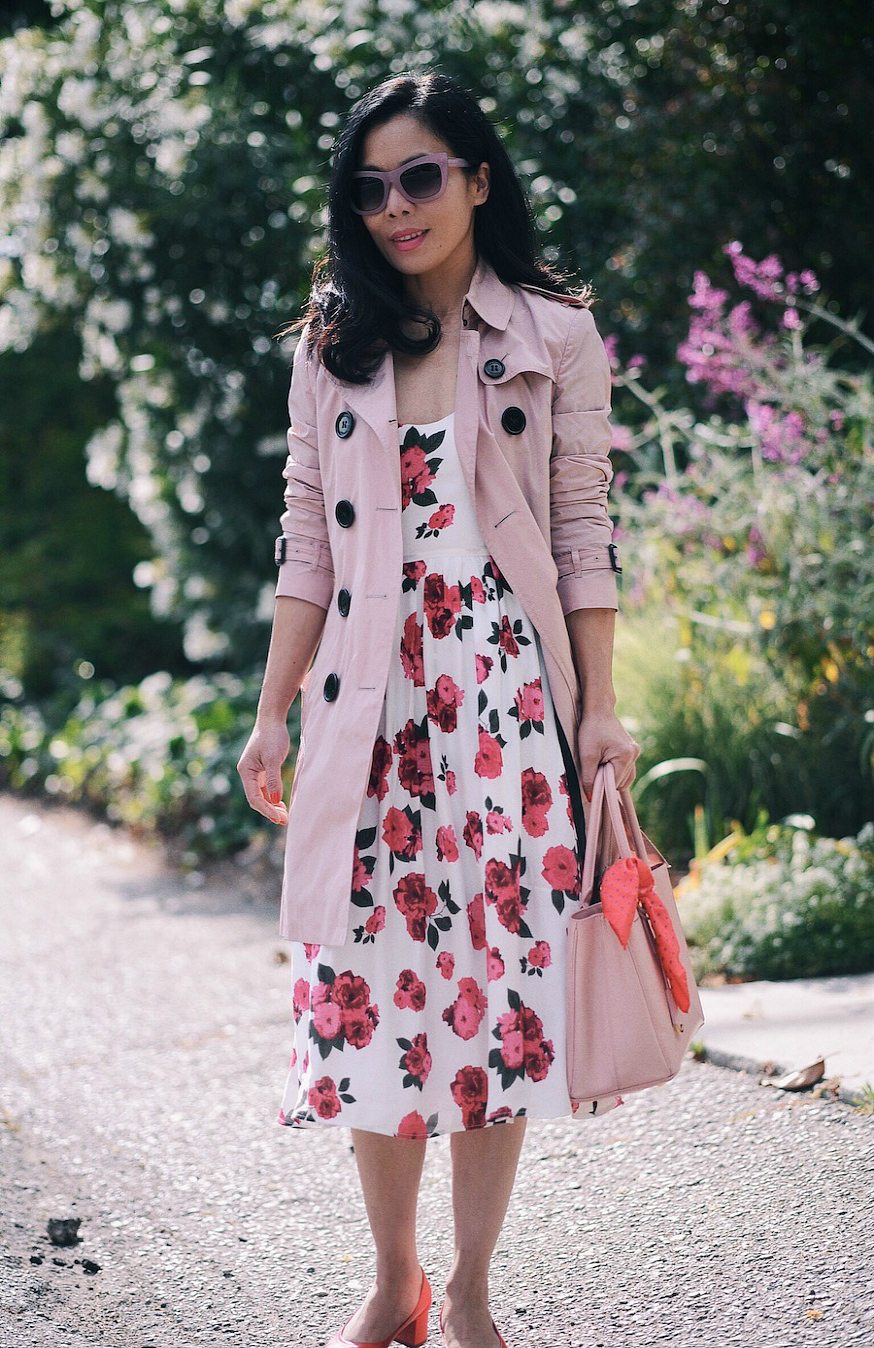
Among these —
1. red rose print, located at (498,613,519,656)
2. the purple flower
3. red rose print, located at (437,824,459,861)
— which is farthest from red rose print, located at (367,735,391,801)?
the purple flower

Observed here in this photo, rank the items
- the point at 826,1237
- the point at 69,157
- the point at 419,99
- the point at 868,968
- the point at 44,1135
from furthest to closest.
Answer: the point at 69,157, the point at 868,968, the point at 44,1135, the point at 826,1237, the point at 419,99

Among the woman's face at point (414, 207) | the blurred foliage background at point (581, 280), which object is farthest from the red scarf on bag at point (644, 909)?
the blurred foliage background at point (581, 280)

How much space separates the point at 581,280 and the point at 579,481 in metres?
4.41

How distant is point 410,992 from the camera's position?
2.05 meters

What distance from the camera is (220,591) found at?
789 cm

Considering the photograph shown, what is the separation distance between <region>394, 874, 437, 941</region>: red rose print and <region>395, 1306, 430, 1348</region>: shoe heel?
1.99 ft

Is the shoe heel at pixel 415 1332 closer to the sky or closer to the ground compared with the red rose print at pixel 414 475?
closer to the ground

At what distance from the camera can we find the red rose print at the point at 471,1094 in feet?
6.64

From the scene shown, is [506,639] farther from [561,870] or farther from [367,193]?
[367,193]

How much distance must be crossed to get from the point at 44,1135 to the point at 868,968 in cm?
208

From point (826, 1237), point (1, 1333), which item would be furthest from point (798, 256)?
point (1, 1333)

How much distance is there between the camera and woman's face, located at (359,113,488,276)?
2133 millimetres

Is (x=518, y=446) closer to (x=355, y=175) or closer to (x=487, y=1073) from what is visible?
(x=355, y=175)

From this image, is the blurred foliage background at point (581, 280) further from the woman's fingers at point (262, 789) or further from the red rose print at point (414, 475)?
the red rose print at point (414, 475)
